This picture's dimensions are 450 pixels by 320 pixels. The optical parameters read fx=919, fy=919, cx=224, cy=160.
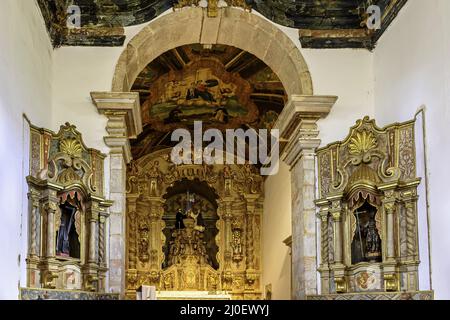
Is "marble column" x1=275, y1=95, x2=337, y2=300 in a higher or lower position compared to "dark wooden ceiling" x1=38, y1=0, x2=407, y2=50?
lower

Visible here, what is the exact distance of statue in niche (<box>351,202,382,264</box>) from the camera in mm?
11859

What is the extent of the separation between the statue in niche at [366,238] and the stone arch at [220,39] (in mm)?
2049

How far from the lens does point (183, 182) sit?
22922 millimetres

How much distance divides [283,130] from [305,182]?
1196 mm

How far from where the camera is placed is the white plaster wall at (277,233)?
58.7ft

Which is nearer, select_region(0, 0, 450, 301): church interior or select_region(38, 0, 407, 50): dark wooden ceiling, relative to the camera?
select_region(0, 0, 450, 301): church interior

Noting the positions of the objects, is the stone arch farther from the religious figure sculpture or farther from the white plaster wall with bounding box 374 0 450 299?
the religious figure sculpture

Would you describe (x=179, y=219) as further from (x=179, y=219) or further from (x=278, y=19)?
(x=278, y=19)

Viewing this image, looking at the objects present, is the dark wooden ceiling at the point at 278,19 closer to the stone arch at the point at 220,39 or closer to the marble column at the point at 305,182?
the stone arch at the point at 220,39

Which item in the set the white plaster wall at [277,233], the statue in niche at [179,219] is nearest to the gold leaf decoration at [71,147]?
the white plaster wall at [277,233]

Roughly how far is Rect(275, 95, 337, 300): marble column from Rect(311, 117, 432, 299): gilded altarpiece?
0.17 metres

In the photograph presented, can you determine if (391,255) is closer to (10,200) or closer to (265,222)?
(10,200)

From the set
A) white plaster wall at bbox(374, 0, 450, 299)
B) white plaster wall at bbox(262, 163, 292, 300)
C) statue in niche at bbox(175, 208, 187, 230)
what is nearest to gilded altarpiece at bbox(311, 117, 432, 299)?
white plaster wall at bbox(374, 0, 450, 299)
